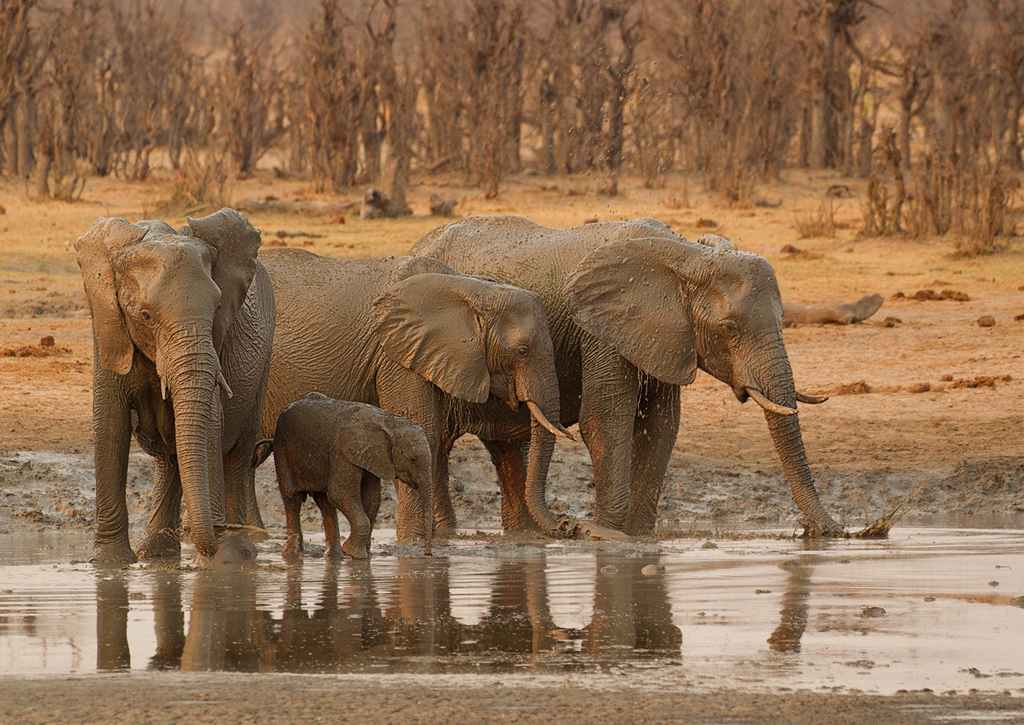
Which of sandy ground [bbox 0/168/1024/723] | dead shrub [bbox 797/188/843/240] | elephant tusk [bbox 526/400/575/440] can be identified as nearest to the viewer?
sandy ground [bbox 0/168/1024/723]

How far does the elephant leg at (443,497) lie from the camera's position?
978 cm

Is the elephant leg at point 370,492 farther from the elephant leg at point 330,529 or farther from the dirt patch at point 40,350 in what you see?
the dirt patch at point 40,350

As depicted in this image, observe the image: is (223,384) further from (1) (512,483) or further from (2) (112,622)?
(1) (512,483)

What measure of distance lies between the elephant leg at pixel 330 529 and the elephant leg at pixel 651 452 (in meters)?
1.87

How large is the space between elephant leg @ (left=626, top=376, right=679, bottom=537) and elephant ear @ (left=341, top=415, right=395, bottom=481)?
1.76 m

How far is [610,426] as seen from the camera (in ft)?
30.1

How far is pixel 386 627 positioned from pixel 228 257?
91.8 inches

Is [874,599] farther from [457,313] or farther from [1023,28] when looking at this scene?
[1023,28]

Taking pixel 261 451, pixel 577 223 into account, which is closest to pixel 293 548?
pixel 261 451

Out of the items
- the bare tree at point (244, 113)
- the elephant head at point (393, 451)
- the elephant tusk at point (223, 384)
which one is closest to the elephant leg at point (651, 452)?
the elephant head at point (393, 451)

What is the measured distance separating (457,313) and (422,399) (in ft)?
1.73

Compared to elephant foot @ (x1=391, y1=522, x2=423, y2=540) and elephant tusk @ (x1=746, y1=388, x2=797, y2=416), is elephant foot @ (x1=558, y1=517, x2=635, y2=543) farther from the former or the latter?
elephant tusk @ (x1=746, y1=388, x2=797, y2=416)

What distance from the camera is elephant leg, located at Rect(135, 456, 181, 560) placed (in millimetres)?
7938

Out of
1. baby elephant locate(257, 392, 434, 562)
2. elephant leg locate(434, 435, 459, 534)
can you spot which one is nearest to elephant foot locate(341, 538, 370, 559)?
baby elephant locate(257, 392, 434, 562)
